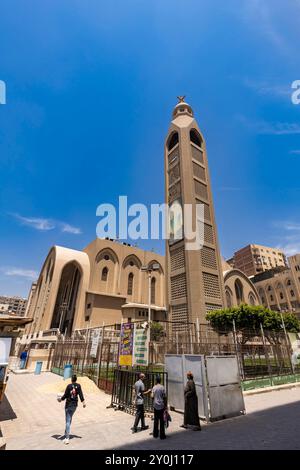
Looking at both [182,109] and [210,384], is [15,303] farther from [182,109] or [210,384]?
[210,384]

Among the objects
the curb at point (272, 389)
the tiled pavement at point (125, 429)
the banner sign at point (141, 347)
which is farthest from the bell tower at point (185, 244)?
the tiled pavement at point (125, 429)

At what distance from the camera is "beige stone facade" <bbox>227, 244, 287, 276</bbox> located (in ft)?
303

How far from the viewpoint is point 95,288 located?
136 ft

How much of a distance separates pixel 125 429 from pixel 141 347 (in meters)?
3.75

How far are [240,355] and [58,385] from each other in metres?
9.68

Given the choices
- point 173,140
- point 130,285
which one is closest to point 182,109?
point 173,140

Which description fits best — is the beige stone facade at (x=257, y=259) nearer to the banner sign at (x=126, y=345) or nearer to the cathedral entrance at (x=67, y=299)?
the cathedral entrance at (x=67, y=299)

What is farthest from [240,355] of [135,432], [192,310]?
[192,310]

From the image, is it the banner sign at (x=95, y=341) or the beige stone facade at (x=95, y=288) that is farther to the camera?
the beige stone facade at (x=95, y=288)

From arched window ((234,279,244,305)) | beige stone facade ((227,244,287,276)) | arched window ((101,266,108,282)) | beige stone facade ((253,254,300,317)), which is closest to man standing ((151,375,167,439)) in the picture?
arched window ((101,266,108,282))

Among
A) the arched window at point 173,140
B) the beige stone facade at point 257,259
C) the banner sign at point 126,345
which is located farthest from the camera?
the beige stone facade at point 257,259

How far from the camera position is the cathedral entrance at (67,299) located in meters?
43.8

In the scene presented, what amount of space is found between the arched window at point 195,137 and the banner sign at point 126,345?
39.6 meters

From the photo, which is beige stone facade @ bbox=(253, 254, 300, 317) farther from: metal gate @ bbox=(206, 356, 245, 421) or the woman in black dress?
the woman in black dress
